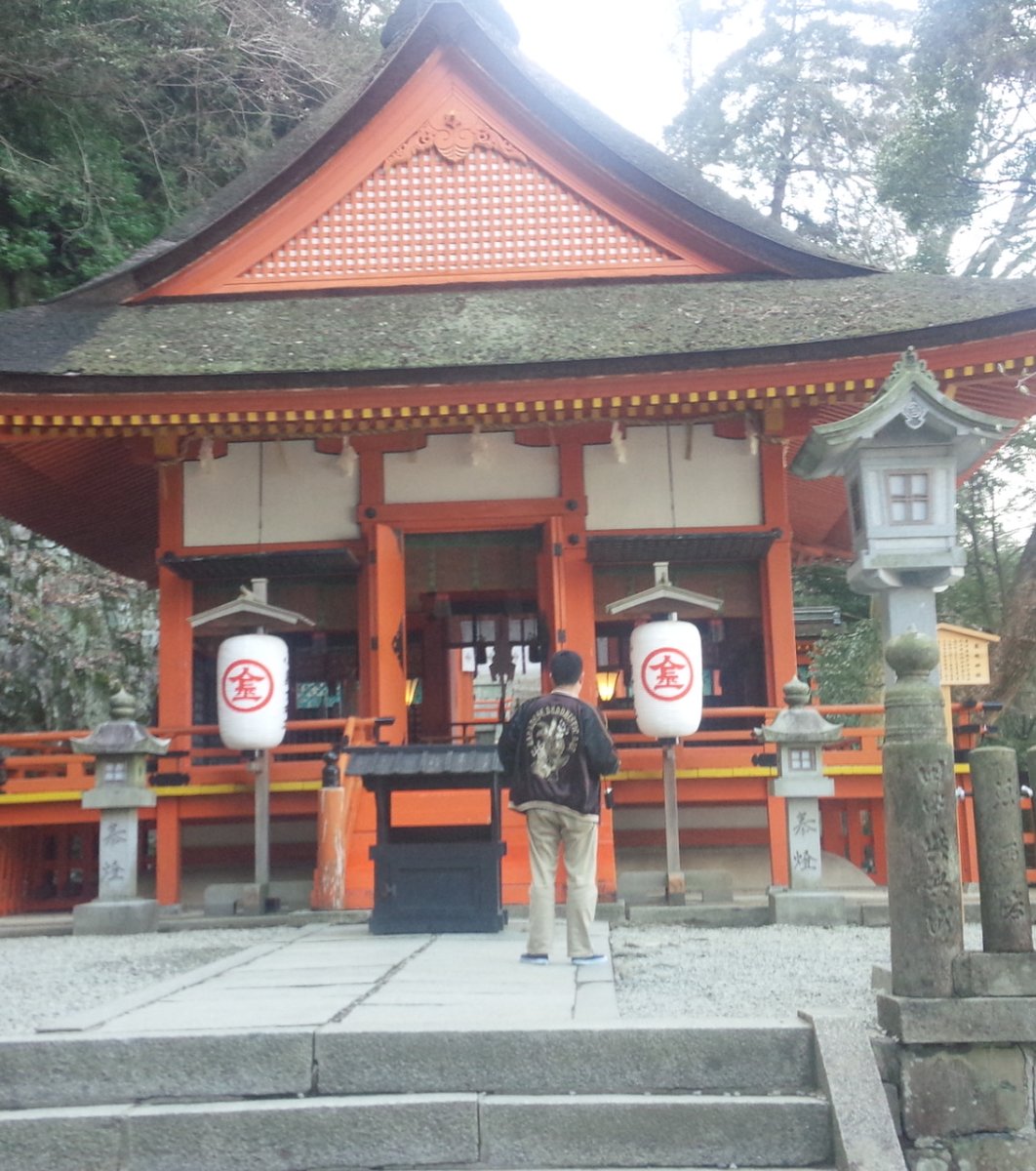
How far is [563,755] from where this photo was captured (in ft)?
17.5

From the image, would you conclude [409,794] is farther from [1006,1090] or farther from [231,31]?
[231,31]

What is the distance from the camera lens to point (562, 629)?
9.57 m

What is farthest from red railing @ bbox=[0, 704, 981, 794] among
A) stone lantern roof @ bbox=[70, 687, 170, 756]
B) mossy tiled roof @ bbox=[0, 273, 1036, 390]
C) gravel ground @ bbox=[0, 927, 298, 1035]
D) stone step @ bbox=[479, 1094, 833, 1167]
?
stone step @ bbox=[479, 1094, 833, 1167]

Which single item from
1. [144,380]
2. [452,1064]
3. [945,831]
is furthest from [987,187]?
[452,1064]

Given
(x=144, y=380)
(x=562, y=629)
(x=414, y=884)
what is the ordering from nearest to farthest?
1. (x=414, y=884)
2. (x=144, y=380)
3. (x=562, y=629)

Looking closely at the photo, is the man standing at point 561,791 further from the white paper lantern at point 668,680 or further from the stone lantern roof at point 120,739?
the stone lantern roof at point 120,739

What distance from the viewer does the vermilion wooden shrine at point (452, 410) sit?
347 inches

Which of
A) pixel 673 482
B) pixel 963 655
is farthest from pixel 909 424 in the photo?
pixel 673 482

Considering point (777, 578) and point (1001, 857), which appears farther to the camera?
point (777, 578)

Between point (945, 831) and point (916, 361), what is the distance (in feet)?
11.1

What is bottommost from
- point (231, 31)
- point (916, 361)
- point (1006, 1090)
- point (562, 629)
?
point (1006, 1090)

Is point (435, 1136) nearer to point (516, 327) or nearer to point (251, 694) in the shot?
point (251, 694)

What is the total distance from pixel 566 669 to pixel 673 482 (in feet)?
16.0

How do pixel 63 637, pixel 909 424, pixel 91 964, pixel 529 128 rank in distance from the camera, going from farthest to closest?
pixel 63 637 → pixel 529 128 → pixel 909 424 → pixel 91 964
